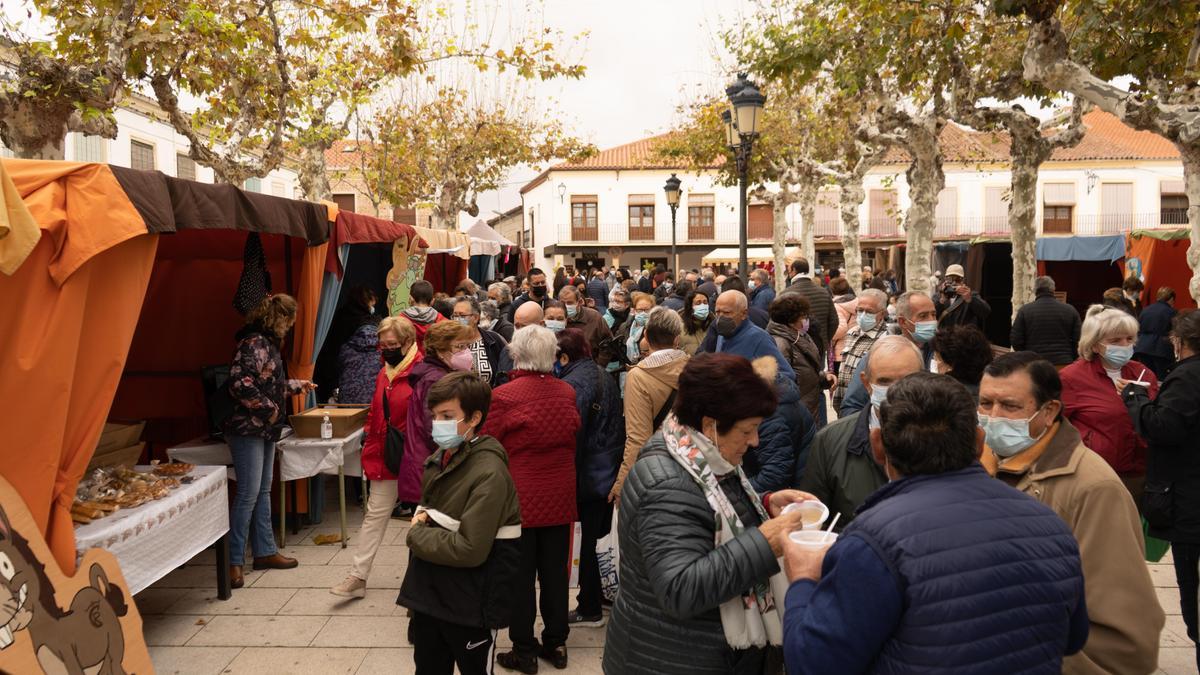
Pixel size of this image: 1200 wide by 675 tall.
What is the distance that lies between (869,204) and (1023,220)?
31671 mm

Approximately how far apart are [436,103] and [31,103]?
16.1m

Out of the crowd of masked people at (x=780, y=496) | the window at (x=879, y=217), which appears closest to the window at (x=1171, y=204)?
the window at (x=879, y=217)

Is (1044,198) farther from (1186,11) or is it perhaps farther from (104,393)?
(104,393)

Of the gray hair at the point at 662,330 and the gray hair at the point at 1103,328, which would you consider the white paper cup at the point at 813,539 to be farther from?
the gray hair at the point at 1103,328

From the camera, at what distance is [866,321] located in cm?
641

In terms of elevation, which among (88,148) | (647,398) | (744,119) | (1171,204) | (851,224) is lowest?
(647,398)

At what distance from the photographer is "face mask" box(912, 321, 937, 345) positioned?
5.94 meters

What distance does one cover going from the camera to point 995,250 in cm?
→ 1675

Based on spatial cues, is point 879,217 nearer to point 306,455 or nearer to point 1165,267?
point 1165,267

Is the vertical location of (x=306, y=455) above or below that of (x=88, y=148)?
below

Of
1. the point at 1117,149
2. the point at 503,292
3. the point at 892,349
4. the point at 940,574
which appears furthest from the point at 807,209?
the point at 1117,149

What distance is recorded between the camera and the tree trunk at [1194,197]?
7863 mm

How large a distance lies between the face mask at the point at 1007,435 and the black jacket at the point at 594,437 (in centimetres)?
219

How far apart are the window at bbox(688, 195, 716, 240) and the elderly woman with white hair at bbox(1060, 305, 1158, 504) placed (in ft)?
130
